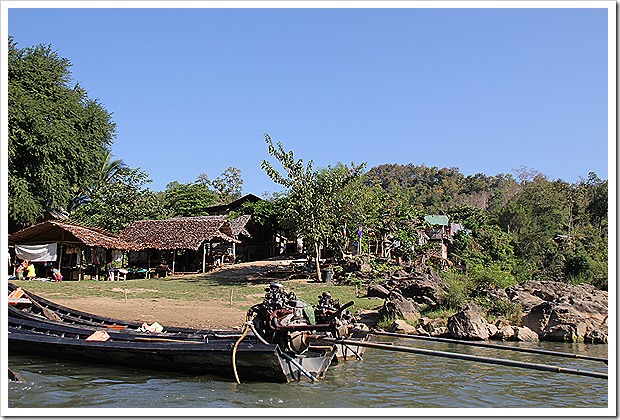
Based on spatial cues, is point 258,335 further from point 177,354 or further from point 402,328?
point 402,328

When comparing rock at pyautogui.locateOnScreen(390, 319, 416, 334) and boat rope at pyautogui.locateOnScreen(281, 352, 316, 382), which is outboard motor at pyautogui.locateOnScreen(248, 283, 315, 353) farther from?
rock at pyautogui.locateOnScreen(390, 319, 416, 334)

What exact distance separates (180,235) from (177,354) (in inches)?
835

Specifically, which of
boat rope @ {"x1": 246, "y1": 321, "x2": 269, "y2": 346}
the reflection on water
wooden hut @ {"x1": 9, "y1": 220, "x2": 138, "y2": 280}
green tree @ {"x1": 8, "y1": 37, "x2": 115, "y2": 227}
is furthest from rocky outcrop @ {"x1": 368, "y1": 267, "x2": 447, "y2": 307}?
green tree @ {"x1": 8, "y1": 37, "x2": 115, "y2": 227}

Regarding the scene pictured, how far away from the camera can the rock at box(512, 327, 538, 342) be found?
44.7ft

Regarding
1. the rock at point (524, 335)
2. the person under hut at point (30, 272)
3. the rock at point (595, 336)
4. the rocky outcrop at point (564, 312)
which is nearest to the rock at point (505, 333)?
the rock at point (524, 335)

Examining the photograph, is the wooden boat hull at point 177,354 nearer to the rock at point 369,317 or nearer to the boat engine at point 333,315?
the boat engine at point 333,315

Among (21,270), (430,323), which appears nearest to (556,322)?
(430,323)

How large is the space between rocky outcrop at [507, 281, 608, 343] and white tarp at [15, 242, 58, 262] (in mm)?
17949

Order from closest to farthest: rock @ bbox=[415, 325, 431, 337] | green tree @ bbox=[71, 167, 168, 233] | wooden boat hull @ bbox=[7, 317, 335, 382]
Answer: wooden boat hull @ bbox=[7, 317, 335, 382], rock @ bbox=[415, 325, 431, 337], green tree @ bbox=[71, 167, 168, 233]

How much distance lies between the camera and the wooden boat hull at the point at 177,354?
8227 mm

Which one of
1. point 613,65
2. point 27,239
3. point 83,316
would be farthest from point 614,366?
point 27,239

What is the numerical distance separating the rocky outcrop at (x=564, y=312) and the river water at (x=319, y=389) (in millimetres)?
4309

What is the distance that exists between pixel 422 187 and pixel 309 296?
2190 inches

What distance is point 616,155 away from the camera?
20.5ft
